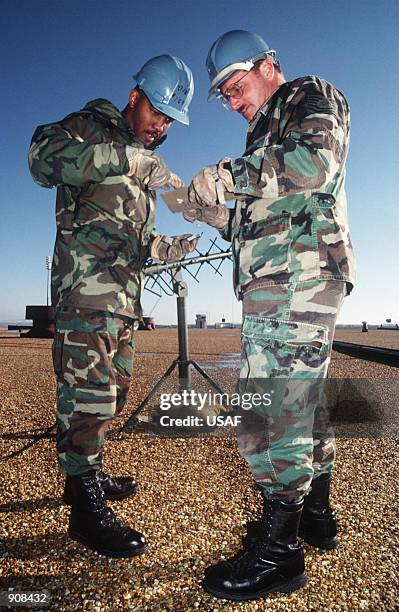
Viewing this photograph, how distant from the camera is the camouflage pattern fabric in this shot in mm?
2014

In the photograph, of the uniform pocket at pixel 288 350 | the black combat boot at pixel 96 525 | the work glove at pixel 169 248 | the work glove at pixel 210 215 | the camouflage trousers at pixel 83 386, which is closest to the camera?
the uniform pocket at pixel 288 350

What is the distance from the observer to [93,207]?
2.68 m

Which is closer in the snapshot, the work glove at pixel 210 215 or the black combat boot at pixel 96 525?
the black combat boot at pixel 96 525

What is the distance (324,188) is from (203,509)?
7.61ft

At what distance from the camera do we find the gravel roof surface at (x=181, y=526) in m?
1.95

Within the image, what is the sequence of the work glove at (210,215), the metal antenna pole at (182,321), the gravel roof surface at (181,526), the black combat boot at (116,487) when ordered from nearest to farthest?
the gravel roof surface at (181,526) < the work glove at (210,215) < the black combat boot at (116,487) < the metal antenna pole at (182,321)

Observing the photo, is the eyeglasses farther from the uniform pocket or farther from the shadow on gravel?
the shadow on gravel

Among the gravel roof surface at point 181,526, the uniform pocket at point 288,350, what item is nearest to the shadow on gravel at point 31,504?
the gravel roof surface at point 181,526

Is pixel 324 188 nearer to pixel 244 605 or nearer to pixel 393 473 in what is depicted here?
pixel 244 605

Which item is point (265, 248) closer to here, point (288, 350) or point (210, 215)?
point (288, 350)

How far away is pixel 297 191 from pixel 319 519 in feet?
6.45

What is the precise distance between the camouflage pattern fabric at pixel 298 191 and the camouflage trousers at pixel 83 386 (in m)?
1.03

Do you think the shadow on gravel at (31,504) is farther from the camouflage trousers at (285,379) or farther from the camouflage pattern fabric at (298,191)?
the camouflage pattern fabric at (298,191)

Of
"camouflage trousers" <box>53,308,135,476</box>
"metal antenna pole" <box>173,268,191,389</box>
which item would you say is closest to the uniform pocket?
"camouflage trousers" <box>53,308,135,476</box>
